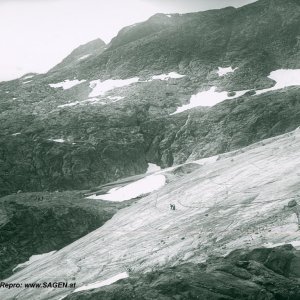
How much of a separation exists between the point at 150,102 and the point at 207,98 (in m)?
9.57

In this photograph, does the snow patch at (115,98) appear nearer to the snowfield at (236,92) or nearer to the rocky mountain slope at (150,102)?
the rocky mountain slope at (150,102)

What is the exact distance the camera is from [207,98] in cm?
8006

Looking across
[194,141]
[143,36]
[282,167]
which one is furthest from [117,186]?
[143,36]

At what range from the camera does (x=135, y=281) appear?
23.0 metres

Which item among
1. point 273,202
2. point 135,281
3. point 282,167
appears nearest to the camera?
point 135,281

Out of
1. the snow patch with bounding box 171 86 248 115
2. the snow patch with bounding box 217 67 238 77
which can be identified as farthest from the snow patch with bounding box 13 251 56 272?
the snow patch with bounding box 217 67 238 77

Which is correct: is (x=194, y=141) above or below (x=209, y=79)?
below

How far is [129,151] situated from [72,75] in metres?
36.5

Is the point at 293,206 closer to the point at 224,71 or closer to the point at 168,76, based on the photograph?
the point at 224,71

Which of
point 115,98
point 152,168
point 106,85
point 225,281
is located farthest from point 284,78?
point 225,281

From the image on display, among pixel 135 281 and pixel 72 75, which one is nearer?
pixel 135 281

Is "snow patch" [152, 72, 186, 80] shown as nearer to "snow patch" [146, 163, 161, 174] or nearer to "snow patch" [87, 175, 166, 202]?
"snow patch" [146, 163, 161, 174]

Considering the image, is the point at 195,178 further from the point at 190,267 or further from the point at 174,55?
the point at 174,55

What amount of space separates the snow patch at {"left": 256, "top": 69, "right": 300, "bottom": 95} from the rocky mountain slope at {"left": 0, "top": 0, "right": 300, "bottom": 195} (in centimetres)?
154
